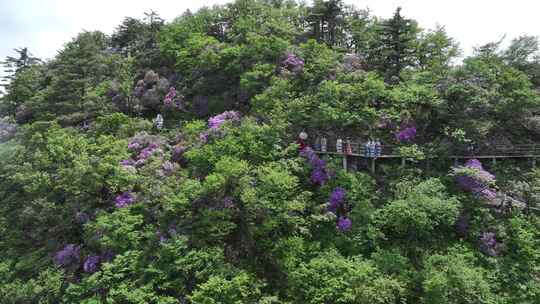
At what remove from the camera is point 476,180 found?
763 inches

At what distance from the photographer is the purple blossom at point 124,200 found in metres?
20.2

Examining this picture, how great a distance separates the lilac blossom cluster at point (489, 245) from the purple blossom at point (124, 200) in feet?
61.4

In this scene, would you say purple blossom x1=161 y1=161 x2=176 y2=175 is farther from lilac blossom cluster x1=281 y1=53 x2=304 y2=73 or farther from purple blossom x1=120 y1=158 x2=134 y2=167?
lilac blossom cluster x1=281 y1=53 x2=304 y2=73

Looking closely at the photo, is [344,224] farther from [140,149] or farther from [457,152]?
[140,149]

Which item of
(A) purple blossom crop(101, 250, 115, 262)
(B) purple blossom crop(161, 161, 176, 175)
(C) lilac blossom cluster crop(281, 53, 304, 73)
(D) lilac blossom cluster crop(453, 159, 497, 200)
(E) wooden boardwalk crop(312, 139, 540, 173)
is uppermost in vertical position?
(C) lilac blossom cluster crop(281, 53, 304, 73)

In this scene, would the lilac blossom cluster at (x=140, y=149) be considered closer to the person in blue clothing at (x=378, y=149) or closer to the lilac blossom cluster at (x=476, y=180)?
the person in blue clothing at (x=378, y=149)

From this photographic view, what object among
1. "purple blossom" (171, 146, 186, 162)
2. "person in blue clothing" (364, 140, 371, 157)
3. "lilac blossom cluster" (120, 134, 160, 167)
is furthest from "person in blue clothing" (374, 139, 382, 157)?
"lilac blossom cluster" (120, 134, 160, 167)

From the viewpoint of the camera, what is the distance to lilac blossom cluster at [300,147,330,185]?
66.8ft

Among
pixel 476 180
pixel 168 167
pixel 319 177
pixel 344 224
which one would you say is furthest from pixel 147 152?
pixel 476 180

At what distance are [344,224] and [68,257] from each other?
15214 mm

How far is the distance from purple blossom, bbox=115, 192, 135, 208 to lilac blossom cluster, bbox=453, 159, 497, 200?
18.2 metres

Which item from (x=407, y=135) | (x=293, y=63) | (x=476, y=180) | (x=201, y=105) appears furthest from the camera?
(x=201, y=105)

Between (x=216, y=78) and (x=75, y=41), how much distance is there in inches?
631

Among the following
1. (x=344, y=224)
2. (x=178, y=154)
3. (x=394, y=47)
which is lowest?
(x=344, y=224)
